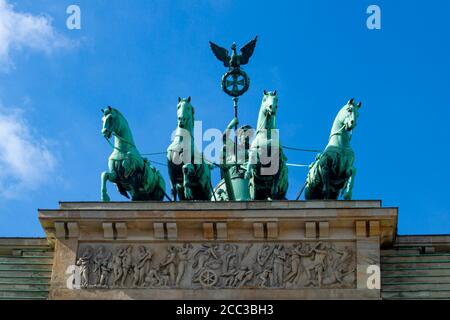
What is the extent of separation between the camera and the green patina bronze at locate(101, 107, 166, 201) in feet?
100

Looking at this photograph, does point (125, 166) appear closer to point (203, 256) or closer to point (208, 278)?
point (203, 256)

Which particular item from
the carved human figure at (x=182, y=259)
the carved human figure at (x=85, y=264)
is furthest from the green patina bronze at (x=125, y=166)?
the carved human figure at (x=182, y=259)

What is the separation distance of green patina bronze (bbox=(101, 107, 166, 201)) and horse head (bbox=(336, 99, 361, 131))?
4.34 m

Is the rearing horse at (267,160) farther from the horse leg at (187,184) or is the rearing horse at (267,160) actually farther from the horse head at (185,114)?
the horse head at (185,114)

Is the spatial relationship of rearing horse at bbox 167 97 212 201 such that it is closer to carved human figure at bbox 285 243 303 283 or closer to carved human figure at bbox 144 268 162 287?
carved human figure at bbox 144 268 162 287

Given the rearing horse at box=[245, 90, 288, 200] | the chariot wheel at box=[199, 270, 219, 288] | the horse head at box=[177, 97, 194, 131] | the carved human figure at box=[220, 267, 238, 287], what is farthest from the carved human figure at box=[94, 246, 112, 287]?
the rearing horse at box=[245, 90, 288, 200]

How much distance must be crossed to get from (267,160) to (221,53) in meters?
5.19

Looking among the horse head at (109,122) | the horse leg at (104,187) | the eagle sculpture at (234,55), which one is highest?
the eagle sculpture at (234,55)

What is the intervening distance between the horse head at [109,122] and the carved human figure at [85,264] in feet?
9.28

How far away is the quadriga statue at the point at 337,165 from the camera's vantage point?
98.3 feet

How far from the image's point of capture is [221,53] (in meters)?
34.6

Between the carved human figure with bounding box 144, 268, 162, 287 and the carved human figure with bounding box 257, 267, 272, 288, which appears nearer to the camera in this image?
the carved human figure with bounding box 257, 267, 272, 288
